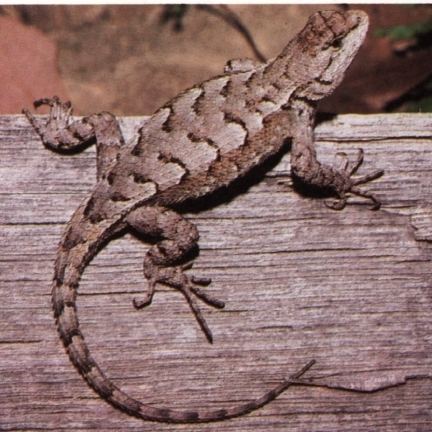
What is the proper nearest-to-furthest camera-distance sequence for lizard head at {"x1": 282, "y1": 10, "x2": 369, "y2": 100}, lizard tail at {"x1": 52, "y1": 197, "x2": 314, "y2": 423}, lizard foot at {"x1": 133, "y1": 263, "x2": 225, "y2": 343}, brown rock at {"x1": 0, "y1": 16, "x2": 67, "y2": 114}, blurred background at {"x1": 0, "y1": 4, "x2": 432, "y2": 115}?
1. lizard tail at {"x1": 52, "y1": 197, "x2": 314, "y2": 423}
2. lizard foot at {"x1": 133, "y1": 263, "x2": 225, "y2": 343}
3. lizard head at {"x1": 282, "y1": 10, "x2": 369, "y2": 100}
4. brown rock at {"x1": 0, "y1": 16, "x2": 67, "y2": 114}
5. blurred background at {"x1": 0, "y1": 4, "x2": 432, "y2": 115}

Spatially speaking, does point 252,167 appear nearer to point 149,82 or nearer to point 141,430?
point 141,430

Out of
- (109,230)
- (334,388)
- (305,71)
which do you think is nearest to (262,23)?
(305,71)

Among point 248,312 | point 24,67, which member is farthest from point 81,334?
point 24,67

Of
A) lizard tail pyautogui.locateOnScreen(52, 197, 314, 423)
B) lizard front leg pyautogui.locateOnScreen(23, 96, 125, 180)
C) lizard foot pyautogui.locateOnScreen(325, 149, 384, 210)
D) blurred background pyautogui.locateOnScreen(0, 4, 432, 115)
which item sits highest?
blurred background pyautogui.locateOnScreen(0, 4, 432, 115)

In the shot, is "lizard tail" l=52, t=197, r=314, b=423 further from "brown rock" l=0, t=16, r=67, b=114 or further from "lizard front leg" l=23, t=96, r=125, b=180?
"brown rock" l=0, t=16, r=67, b=114

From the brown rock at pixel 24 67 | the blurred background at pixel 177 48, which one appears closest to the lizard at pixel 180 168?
the brown rock at pixel 24 67

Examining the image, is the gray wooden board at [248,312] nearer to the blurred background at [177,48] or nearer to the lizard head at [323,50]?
the lizard head at [323,50]

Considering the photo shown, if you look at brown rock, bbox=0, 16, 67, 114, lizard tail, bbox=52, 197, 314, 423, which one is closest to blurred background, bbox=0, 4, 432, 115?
brown rock, bbox=0, 16, 67, 114

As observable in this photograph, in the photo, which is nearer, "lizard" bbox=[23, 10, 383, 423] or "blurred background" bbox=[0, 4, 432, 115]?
"lizard" bbox=[23, 10, 383, 423]
